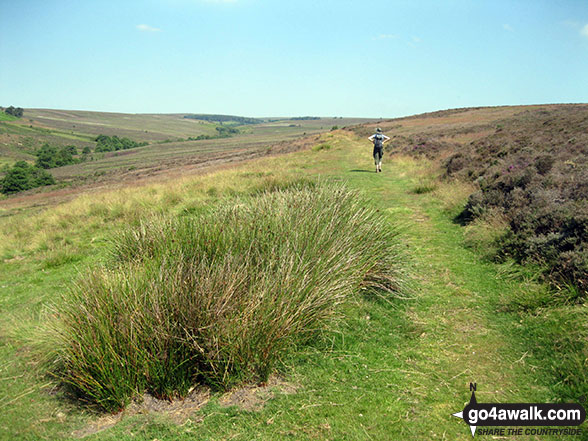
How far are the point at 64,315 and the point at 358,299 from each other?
3211mm

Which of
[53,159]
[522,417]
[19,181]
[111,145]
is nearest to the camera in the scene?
[522,417]

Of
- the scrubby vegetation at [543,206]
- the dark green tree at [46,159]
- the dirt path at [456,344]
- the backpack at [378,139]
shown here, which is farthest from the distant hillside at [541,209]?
the dark green tree at [46,159]

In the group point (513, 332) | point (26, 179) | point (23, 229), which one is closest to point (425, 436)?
point (513, 332)

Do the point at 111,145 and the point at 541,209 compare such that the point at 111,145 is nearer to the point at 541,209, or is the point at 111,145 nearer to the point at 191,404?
the point at 541,209

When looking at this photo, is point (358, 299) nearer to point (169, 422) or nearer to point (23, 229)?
point (169, 422)

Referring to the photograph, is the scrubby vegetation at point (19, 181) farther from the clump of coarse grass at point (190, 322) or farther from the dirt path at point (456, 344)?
the dirt path at point (456, 344)

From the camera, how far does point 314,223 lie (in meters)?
5.10

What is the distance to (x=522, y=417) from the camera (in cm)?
288

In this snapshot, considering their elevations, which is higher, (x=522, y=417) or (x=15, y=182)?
(x=522, y=417)

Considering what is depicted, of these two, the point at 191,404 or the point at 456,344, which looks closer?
the point at 191,404

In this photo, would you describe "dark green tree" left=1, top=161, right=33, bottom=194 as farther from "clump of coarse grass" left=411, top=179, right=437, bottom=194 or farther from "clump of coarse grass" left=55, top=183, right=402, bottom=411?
"clump of coarse grass" left=55, top=183, right=402, bottom=411

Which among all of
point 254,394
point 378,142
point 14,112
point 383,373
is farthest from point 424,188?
point 14,112

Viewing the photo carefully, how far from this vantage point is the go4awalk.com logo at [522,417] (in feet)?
9.02

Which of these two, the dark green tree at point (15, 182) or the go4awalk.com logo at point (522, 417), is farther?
the dark green tree at point (15, 182)
